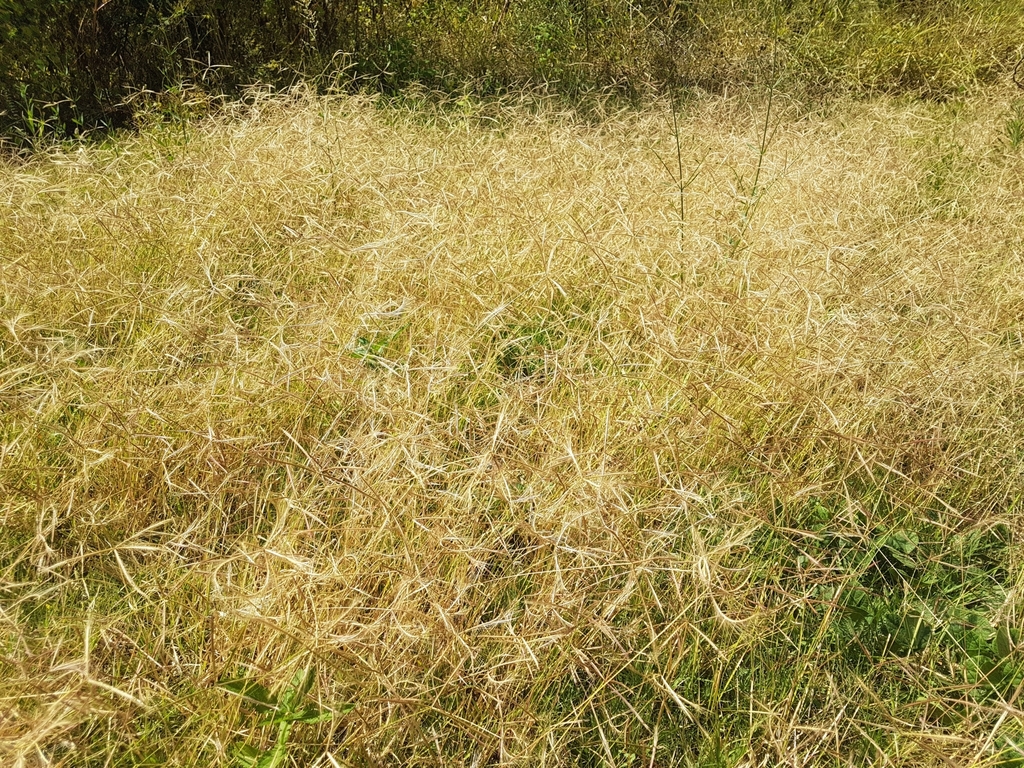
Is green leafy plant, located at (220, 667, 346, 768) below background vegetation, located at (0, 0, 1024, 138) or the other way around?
below

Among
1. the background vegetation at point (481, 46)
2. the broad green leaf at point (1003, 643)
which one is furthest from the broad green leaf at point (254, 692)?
the background vegetation at point (481, 46)

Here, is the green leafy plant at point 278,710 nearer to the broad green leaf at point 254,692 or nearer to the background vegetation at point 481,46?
the broad green leaf at point 254,692

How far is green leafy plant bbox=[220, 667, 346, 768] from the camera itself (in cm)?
101

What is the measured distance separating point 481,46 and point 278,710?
480 centimetres

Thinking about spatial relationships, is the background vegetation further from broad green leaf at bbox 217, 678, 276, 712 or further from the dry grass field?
broad green leaf at bbox 217, 678, 276, 712

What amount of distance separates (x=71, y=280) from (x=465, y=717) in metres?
1.74

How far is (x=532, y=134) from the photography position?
3.33 m

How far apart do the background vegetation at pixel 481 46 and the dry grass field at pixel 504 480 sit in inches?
67.0

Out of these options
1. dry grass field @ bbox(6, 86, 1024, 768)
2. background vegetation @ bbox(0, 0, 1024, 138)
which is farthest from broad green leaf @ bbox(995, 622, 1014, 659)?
background vegetation @ bbox(0, 0, 1024, 138)

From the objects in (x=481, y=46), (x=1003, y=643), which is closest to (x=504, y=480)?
(x=1003, y=643)

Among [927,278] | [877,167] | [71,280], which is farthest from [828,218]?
[71,280]

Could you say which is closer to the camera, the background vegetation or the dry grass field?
the dry grass field

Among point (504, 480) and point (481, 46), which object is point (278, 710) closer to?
point (504, 480)

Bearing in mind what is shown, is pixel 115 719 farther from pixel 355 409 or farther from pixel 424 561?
pixel 355 409
